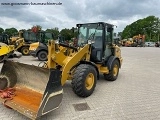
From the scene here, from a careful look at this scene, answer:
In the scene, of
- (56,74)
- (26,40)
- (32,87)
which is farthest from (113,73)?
(26,40)

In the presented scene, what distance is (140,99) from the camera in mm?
5324

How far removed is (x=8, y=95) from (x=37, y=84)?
75 centimetres

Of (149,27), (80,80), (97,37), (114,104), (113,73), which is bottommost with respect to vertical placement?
(114,104)

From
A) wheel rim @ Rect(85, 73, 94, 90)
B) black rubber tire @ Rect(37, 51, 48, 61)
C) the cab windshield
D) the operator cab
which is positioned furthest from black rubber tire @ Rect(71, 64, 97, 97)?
black rubber tire @ Rect(37, 51, 48, 61)

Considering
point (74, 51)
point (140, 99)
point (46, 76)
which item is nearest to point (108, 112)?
point (140, 99)

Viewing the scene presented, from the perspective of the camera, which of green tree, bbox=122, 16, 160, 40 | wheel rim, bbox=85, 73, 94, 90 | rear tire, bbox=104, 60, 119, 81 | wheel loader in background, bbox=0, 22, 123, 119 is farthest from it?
green tree, bbox=122, 16, 160, 40

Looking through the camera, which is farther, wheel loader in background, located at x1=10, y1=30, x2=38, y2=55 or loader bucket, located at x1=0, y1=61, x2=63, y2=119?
wheel loader in background, located at x1=10, y1=30, x2=38, y2=55

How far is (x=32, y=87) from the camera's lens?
497cm

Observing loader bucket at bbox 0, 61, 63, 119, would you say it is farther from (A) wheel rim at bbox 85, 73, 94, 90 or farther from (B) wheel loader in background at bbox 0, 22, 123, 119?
(A) wheel rim at bbox 85, 73, 94, 90

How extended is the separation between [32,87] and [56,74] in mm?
1241

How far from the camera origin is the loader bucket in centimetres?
381

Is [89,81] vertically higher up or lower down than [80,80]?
lower down

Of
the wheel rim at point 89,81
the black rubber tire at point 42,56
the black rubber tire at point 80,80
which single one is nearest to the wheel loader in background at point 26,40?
the black rubber tire at point 42,56

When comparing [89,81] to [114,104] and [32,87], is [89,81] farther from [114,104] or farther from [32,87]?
Result: [32,87]
